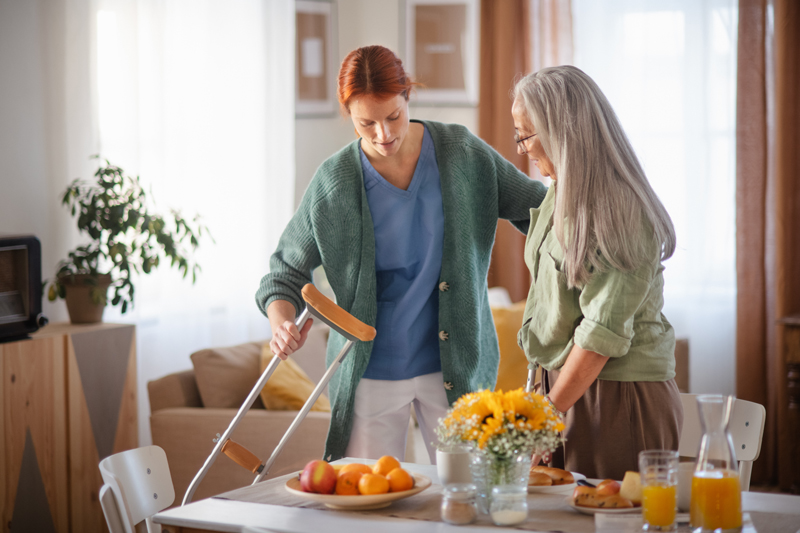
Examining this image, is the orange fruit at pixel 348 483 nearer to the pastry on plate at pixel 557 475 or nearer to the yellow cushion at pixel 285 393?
the pastry on plate at pixel 557 475

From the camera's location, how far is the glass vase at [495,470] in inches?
51.5

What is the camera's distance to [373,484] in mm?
1393

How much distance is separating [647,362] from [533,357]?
23 centimetres

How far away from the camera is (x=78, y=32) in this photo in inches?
131

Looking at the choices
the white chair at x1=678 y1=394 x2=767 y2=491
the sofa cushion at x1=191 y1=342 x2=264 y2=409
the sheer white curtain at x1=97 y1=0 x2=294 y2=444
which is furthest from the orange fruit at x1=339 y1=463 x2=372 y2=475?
the sheer white curtain at x1=97 y1=0 x2=294 y2=444

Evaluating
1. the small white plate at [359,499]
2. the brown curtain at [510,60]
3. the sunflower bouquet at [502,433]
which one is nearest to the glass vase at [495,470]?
the sunflower bouquet at [502,433]

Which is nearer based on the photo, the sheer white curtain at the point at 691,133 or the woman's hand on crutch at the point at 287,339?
the woman's hand on crutch at the point at 287,339

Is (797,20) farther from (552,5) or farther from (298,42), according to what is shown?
(298,42)

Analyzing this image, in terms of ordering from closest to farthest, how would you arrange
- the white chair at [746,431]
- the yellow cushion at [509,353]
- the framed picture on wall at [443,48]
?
the white chair at [746,431] < the yellow cushion at [509,353] < the framed picture on wall at [443,48]

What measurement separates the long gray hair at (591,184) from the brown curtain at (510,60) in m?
2.98

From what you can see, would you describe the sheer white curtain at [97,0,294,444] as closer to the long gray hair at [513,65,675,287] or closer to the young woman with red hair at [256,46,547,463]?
the young woman with red hair at [256,46,547,463]

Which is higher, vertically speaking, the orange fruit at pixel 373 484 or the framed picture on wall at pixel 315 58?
the framed picture on wall at pixel 315 58

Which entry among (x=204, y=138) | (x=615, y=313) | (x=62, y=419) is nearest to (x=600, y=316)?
(x=615, y=313)

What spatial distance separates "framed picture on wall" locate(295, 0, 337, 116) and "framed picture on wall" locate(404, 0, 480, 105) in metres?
0.44
